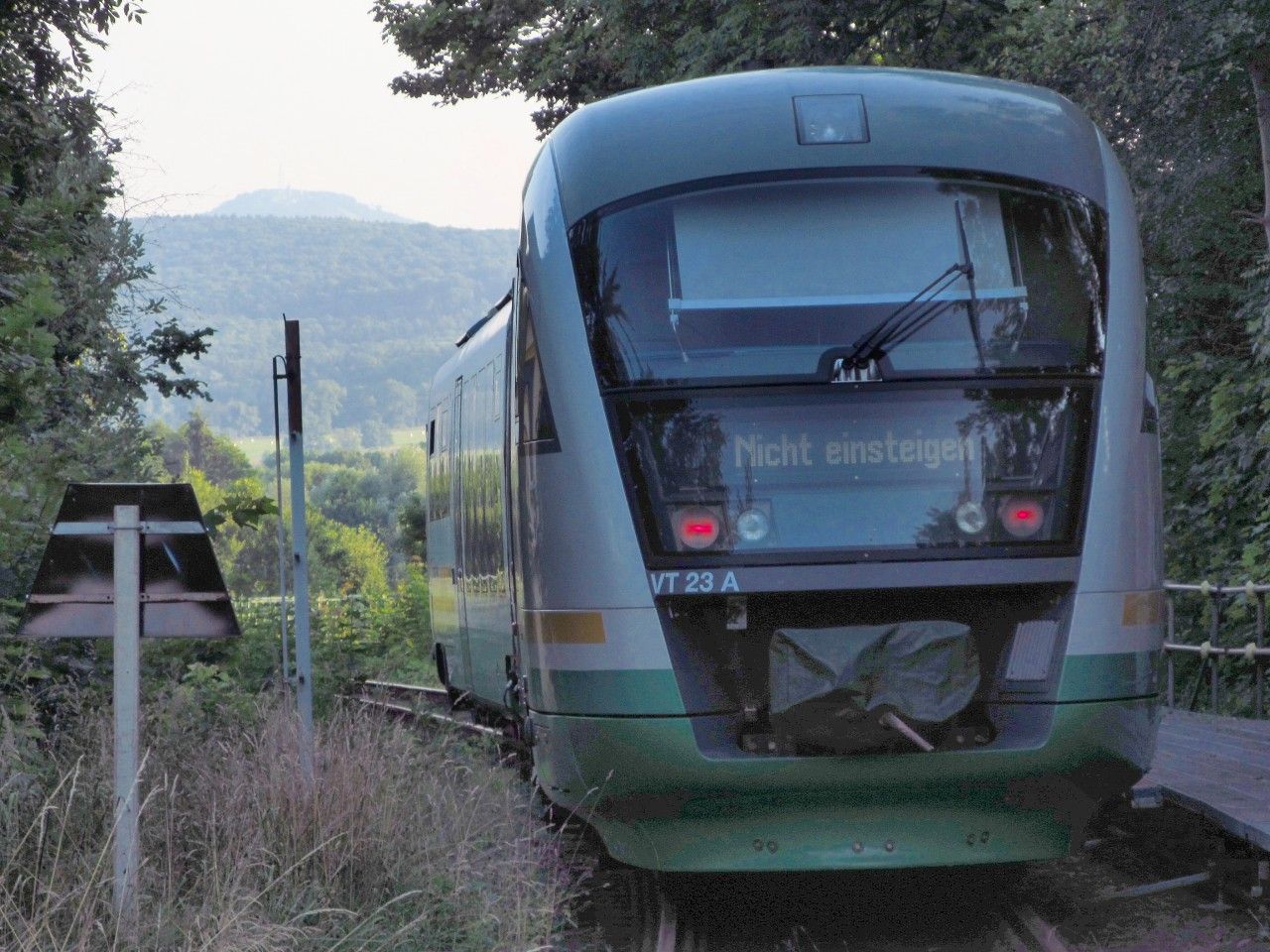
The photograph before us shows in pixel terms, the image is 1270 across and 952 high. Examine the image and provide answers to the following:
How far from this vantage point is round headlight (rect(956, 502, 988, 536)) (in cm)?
675

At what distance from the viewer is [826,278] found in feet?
23.0

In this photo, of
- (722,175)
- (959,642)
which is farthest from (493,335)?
Result: (959,642)

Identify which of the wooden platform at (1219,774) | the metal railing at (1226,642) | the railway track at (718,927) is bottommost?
the railway track at (718,927)

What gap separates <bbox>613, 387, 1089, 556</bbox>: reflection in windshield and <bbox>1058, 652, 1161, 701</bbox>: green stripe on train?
465 millimetres

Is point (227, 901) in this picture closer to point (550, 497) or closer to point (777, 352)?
point (550, 497)

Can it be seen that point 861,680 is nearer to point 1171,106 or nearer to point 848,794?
point 848,794

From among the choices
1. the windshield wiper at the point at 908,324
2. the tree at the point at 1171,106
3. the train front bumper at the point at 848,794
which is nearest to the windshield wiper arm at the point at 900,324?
the windshield wiper at the point at 908,324

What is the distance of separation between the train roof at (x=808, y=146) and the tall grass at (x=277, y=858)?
2553mm

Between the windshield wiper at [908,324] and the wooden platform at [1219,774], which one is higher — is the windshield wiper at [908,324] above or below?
above

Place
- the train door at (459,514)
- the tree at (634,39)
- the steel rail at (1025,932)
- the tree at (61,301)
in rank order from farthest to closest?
the tree at (634,39), the train door at (459,514), the tree at (61,301), the steel rail at (1025,932)

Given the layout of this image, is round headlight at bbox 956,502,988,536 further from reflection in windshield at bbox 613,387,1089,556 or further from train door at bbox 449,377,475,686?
train door at bbox 449,377,475,686

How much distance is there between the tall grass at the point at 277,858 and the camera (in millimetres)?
5508

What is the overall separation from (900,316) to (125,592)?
3.13 m

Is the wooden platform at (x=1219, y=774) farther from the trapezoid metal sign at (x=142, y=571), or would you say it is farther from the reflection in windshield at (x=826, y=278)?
the trapezoid metal sign at (x=142, y=571)
